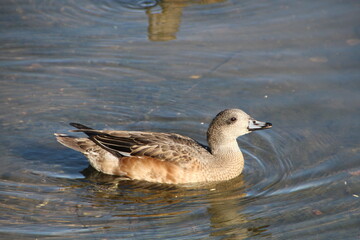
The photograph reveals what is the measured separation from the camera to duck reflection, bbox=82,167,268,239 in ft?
22.2

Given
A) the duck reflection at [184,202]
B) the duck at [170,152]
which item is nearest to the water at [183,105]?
the duck reflection at [184,202]

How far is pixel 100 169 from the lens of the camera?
329 inches

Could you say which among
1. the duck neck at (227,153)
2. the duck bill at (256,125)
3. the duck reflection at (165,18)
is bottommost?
the duck neck at (227,153)

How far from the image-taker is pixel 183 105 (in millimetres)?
9461

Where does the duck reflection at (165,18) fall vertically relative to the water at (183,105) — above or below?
above

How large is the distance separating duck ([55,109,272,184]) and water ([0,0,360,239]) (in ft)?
0.52

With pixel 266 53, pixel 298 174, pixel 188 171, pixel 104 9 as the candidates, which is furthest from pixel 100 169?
pixel 104 9

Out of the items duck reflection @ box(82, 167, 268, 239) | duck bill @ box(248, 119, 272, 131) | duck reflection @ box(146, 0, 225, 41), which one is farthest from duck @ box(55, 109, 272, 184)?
duck reflection @ box(146, 0, 225, 41)

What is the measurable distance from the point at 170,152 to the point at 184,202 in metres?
0.92

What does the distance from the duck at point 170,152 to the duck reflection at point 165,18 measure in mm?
3572

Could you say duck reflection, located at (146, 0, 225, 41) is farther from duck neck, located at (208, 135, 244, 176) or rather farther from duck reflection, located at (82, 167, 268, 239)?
duck reflection, located at (82, 167, 268, 239)

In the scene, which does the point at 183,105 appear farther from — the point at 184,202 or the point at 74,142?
the point at 184,202

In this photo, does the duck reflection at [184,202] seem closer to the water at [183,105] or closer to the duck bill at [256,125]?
the water at [183,105]

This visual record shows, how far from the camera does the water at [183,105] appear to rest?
6871 mm
